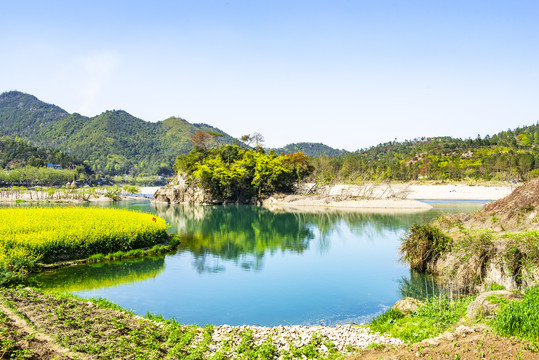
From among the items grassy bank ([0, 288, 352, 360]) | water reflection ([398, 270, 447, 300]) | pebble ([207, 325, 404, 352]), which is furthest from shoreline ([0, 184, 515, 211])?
grassy bank ([0, 288, 352, 360])

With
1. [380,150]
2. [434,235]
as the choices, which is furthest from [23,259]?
[380,150]

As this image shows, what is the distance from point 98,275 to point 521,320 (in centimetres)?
1729

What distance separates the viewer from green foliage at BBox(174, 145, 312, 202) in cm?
6519

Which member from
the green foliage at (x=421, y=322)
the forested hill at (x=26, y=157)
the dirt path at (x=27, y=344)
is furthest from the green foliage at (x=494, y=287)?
the forested hill at (x=26, y=157)

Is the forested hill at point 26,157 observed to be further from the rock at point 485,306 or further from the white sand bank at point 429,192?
the rock at point 485,306

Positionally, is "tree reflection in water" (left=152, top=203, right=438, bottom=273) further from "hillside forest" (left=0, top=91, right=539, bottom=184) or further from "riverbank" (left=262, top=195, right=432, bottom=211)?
"hillside forest" (left=0, top=91, right=539, bottom=184)

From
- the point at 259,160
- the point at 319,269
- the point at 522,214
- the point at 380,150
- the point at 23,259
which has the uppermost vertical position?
the point at 380,150

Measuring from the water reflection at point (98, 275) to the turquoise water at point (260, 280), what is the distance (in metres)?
0.04

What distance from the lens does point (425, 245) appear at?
57.3 feet

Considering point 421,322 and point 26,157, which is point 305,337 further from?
point 26,157

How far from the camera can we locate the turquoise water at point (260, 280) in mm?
14180

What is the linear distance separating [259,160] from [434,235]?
2020 inches

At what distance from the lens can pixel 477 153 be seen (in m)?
108

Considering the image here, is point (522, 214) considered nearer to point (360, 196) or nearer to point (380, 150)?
point (360, 196)
